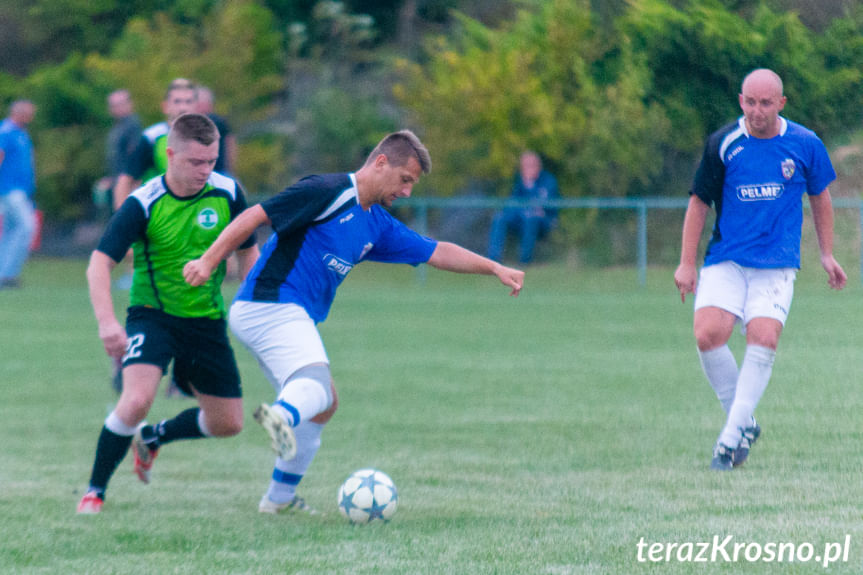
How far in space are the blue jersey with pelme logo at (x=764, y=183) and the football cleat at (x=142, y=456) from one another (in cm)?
298

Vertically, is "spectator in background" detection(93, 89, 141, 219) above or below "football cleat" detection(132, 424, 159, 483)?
below

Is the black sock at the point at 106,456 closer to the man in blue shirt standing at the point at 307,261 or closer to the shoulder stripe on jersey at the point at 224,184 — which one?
the man in blue shirt standing at the point at 307,261

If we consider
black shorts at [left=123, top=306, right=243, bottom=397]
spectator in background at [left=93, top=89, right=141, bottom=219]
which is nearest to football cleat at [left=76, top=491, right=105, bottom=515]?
black shorts at [left=123, top=306, right=243, bottom=397]

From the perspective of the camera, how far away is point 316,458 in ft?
22.3

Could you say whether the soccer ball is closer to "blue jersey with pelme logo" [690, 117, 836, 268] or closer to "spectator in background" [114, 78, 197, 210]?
"blue jersey with pelme logo" [690, 117, 836, 268]

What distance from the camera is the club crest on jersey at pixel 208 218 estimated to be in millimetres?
5637

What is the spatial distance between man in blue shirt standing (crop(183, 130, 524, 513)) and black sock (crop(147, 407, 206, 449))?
72 cm

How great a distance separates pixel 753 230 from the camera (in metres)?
6.38

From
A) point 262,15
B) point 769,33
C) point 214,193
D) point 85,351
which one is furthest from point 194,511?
point 262,15

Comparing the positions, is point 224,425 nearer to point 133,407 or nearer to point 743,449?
point 133,407

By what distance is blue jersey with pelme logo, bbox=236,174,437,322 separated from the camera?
512 cm

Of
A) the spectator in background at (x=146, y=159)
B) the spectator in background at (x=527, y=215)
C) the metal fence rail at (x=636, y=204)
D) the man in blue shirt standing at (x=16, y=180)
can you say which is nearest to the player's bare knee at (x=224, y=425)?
the spectator in background at (x=146, y=159)

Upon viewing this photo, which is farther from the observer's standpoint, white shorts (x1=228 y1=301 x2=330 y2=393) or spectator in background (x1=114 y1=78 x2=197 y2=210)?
spectator in background (x1=114 y1=78 x2=197 y2=210)

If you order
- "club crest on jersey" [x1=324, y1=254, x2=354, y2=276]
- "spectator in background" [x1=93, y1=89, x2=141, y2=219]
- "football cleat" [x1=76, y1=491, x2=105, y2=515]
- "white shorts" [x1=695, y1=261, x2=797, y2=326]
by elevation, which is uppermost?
"club crest on jersey" [x1=324, y1=254, x2=354, y2=276]
